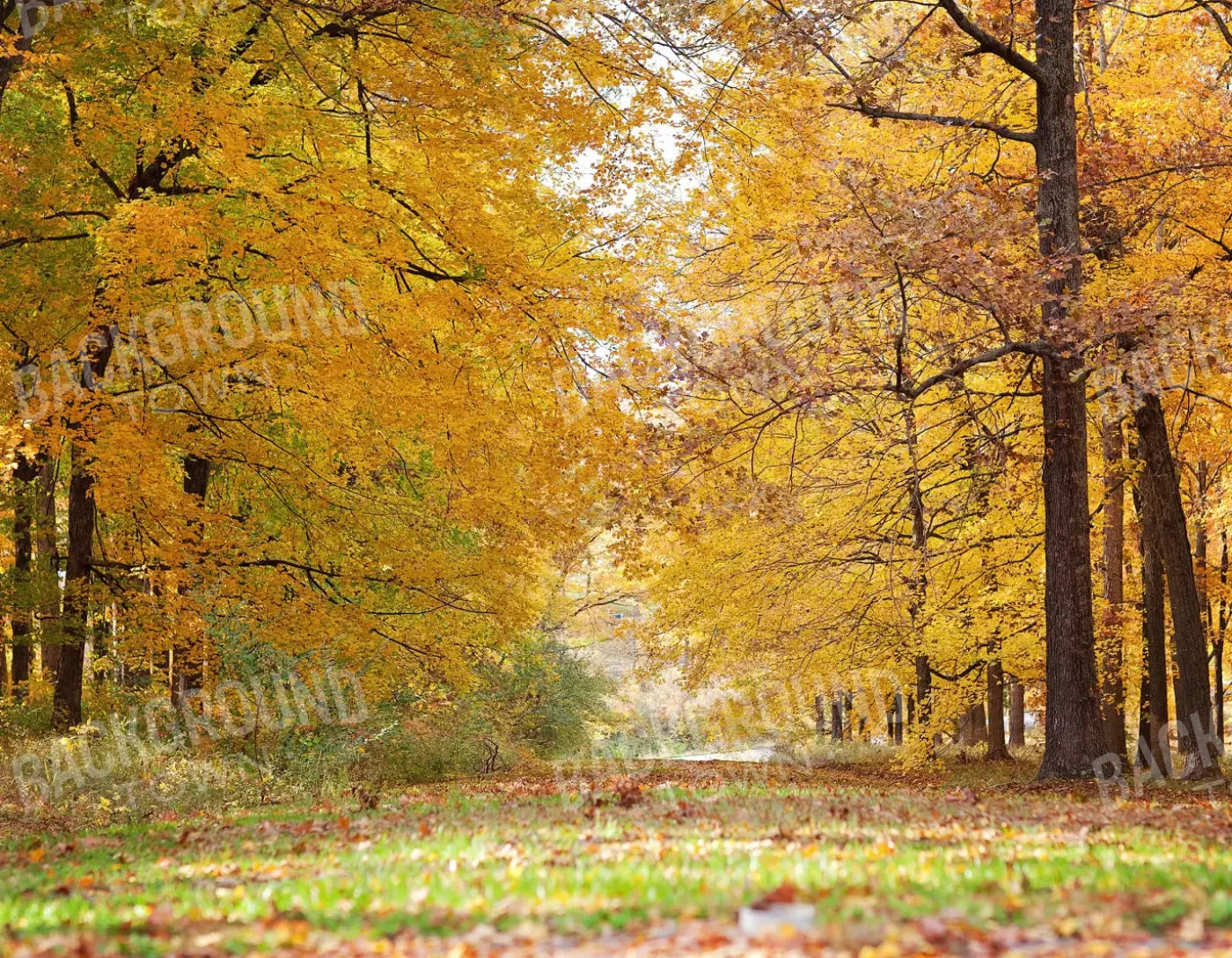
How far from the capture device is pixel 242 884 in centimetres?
512

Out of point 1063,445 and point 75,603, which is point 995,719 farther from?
point 75,603

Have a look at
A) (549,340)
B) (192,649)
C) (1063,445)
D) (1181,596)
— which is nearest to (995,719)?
(1181,596)

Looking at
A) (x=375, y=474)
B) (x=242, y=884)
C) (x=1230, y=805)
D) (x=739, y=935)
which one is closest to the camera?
(x=739, y=935)

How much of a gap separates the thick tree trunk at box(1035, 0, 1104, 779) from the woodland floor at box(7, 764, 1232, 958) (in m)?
3.75

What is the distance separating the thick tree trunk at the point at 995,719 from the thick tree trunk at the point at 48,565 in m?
16.4

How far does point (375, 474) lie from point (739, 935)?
49.0 feet

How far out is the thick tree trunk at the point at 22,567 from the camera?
1816 centimetres

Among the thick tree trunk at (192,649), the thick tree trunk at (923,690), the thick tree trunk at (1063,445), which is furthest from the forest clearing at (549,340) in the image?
the thick tree trunk at (923,690)

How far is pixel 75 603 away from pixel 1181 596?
1612 cm

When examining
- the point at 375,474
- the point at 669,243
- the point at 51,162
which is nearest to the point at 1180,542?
the point at 669,243

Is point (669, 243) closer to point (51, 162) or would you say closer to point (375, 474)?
point (375, 474)

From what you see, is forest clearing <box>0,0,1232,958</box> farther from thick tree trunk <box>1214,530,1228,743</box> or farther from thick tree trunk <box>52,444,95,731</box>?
thick tree trunk <box>1214,530,1228,743</box>

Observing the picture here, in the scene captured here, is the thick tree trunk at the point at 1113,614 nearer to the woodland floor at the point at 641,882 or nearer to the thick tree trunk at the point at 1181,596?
the thick tree trunk at the point at 1181,596

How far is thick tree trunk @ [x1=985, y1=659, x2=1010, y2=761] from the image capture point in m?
21.7
